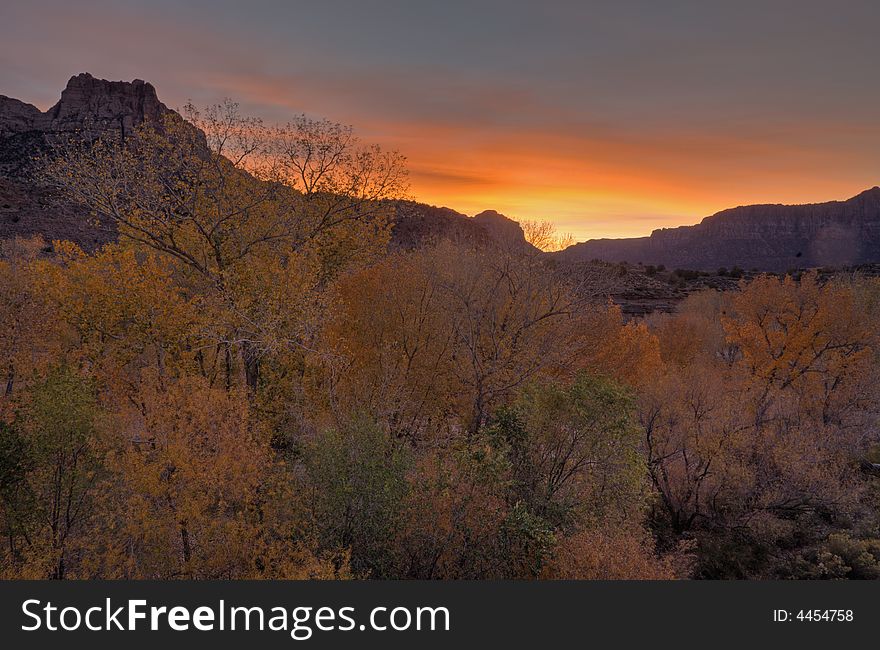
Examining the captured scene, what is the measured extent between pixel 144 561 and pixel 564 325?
2668cm

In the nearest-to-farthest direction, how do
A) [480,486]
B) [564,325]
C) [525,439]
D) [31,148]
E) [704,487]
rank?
[480,486] < [525,439] < [704,487] < [564,325] < [31,148]

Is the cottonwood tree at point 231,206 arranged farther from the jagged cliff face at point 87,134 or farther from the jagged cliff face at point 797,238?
the jagged cliff face at point 797,238

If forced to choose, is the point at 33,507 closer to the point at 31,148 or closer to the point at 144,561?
the point at 144,561

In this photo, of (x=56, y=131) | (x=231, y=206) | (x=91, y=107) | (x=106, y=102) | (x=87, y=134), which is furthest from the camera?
(x=106, y=102)

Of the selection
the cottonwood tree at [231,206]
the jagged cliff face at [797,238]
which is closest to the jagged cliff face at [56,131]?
the cottonwood tree at [231,206]

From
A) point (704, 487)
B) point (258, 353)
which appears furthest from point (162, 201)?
point (704, 487)

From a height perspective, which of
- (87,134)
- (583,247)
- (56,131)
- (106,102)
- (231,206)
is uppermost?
(106,102)

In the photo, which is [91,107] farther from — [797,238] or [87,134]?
[797,238]

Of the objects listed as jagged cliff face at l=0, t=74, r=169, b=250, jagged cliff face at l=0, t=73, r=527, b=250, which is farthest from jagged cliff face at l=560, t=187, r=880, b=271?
jagged cliff face at l=0, t=74, r=169, b=250

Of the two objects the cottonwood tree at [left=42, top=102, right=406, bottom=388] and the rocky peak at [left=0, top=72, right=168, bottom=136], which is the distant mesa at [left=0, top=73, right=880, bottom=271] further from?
the cottonwood tree at [left=42, top=102, right=406, bottom=388]

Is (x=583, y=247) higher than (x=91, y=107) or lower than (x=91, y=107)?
lower

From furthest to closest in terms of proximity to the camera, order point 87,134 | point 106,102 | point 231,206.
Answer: point 106,102, point 87,134, point 231,206

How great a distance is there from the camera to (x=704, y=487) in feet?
87.8

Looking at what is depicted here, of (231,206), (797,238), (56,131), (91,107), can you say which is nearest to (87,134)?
(56,131)
